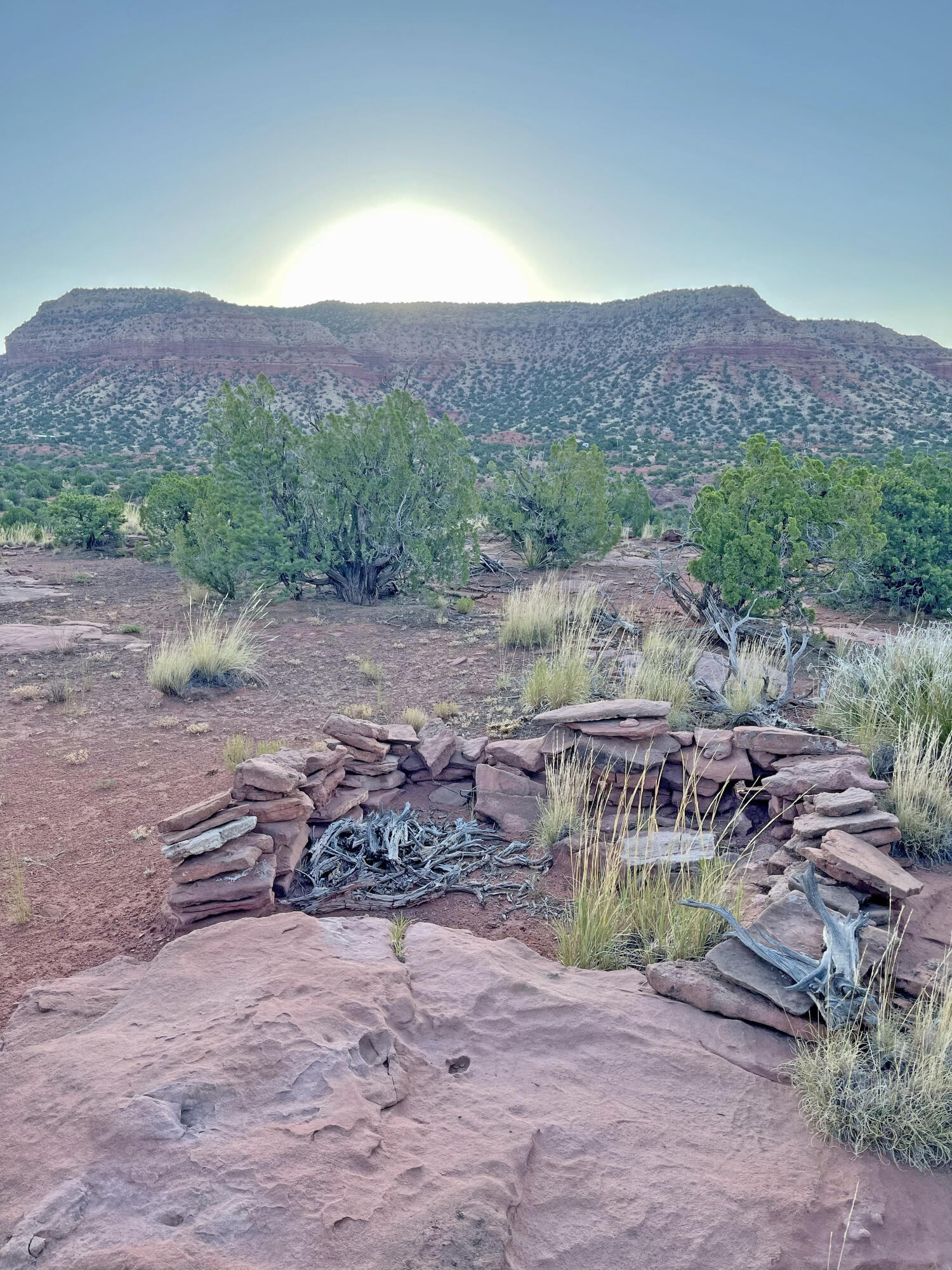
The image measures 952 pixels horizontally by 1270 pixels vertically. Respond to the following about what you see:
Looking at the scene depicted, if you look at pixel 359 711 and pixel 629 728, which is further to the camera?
pixel 359 711

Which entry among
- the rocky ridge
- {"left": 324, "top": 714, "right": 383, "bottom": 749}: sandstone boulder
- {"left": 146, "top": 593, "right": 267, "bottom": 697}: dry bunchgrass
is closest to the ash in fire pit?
{"left": 324, "top": 714, "right": 383, "bottom": 749}: sandstone boulder

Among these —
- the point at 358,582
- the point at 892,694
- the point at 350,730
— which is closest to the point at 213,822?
the point at 350,730

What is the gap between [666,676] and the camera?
680 cm

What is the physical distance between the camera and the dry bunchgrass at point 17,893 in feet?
13.8

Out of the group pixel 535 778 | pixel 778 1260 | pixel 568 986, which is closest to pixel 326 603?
pixel 535 778

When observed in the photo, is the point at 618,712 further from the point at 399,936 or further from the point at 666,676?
the point at 399,936

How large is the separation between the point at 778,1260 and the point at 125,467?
119ft

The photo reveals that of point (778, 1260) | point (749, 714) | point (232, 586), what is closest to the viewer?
point (778, 1260)

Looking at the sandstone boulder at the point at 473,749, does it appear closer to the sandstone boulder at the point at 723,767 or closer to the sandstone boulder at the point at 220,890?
the sandstone boulder at the point at 723,767

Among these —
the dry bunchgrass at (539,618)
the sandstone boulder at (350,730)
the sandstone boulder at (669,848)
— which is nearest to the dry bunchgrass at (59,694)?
the sandstone boulder at (350,730)

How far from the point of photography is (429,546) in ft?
40.1

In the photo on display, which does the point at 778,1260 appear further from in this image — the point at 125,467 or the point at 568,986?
the point at 125,467

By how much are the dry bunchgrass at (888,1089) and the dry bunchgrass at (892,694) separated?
2.80 m

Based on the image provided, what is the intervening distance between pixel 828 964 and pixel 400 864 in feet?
8.02
